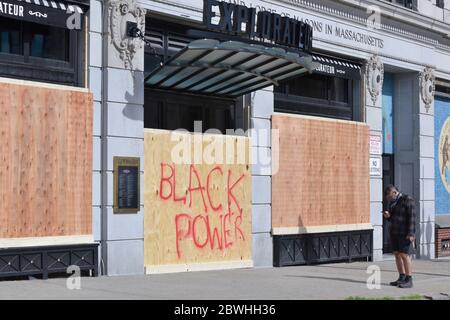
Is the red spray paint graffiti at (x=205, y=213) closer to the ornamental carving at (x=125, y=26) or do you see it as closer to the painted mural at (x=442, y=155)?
the ornamental carving at (x=125, y=26)

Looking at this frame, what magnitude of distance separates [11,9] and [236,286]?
6.08 m

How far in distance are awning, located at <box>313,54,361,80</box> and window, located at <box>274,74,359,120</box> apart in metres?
0.26

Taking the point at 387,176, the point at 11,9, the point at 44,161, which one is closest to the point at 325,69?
the point at 387,176

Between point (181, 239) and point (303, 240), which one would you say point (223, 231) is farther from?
point (303, 240)

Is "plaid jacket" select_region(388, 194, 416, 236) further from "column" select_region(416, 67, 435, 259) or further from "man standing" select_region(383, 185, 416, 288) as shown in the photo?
"column" select_region(416, 67, 435, 259)

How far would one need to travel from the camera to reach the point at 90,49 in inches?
591

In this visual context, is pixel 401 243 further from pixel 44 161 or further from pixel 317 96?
pixel 317 96

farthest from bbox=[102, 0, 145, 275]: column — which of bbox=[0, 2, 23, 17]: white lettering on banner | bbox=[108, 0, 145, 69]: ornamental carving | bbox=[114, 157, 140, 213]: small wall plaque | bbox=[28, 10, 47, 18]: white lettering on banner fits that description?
bbox=[0, 2, 23, 17]: white lettering on banner

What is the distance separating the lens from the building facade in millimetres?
15250

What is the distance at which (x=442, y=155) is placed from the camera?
984 inches

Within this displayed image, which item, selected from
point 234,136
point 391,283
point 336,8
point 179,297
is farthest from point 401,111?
point 179,297

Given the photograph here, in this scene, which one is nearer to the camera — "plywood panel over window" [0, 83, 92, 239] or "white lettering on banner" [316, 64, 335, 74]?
"plywood panel over window" [0, 83, 92, 239]

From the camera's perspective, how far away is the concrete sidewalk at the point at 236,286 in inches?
481

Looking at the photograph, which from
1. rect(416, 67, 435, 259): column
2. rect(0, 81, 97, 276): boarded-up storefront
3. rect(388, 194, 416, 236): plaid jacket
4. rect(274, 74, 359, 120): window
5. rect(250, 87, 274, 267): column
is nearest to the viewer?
rect(0, 81, 97, 276): boarded-up storefront
